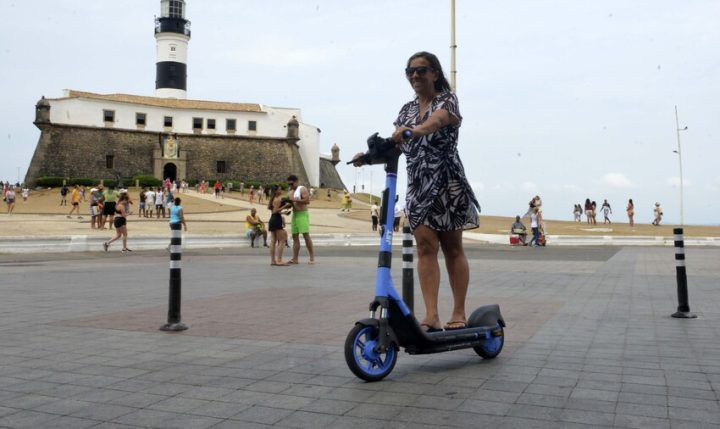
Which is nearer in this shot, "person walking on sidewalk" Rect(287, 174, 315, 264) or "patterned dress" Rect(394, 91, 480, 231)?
"patterned dress" Rect(394, 91, 480, 231)

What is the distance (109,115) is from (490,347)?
243ft

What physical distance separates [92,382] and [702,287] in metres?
8.83

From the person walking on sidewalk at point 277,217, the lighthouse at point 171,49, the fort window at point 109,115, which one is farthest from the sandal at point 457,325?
the lighthouse at point 171,49

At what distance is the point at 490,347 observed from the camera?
4559 mm

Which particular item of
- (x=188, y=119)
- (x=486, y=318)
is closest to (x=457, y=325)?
(x=486, y=318)

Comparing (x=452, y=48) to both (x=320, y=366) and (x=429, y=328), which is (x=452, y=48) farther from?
(x=320, y=366)

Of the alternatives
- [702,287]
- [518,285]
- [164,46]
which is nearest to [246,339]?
[518,285]

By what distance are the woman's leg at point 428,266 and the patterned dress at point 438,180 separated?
0.06m

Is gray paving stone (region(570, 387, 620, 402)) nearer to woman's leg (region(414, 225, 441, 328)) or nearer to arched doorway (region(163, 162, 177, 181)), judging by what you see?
woman's leg (region(414, 225, 441, 328))

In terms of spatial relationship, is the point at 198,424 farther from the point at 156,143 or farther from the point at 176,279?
the point at 156,143

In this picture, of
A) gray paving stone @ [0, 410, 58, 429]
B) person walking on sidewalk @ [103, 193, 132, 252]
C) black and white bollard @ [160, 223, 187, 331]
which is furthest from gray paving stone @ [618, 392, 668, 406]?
person walking on sidewalk @ [103, 193, 132, 252]

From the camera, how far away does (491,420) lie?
121 inches

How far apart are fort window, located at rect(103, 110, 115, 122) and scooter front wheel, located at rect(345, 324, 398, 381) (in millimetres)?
74036

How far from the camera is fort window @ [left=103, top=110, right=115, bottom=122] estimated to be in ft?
236
